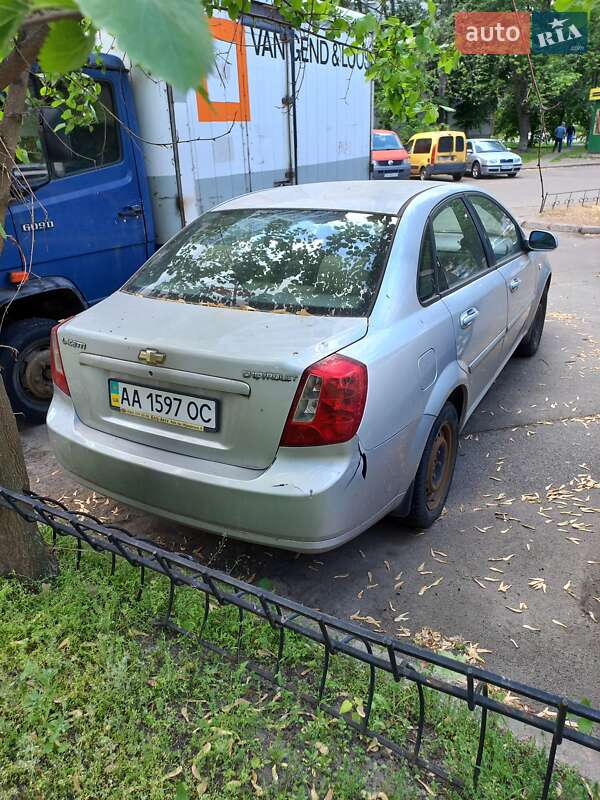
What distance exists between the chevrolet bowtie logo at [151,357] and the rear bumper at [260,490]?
1.35 feet

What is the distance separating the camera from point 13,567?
8.70ft

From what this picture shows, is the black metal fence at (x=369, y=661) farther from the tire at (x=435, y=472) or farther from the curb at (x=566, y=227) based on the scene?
the curb at (x=566, y=227)

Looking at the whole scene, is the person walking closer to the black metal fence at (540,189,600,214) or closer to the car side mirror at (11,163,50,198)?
the black metal fence at (540,189,600,214)

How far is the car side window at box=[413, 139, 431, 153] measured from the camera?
27453mm

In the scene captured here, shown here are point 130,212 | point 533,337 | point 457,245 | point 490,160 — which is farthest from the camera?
point 490,160

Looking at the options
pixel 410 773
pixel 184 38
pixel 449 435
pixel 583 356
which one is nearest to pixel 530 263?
pixel 583 356

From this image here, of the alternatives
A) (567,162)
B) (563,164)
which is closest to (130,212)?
(563,164)

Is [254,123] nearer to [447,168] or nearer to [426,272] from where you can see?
[426,272]

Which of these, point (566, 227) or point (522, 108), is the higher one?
point (522, 108)

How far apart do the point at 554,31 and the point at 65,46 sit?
6.71 m

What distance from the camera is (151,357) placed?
2.64 metres

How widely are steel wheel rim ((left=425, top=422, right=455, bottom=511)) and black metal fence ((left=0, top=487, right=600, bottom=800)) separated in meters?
0.99

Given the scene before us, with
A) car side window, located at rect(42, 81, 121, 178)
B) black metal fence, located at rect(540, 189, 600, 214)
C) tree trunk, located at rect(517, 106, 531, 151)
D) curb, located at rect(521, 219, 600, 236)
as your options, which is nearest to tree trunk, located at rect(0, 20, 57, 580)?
car side window, located at rect(42, 81, 121, 178)

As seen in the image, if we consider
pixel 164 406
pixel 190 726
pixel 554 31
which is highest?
pixel 554 31
